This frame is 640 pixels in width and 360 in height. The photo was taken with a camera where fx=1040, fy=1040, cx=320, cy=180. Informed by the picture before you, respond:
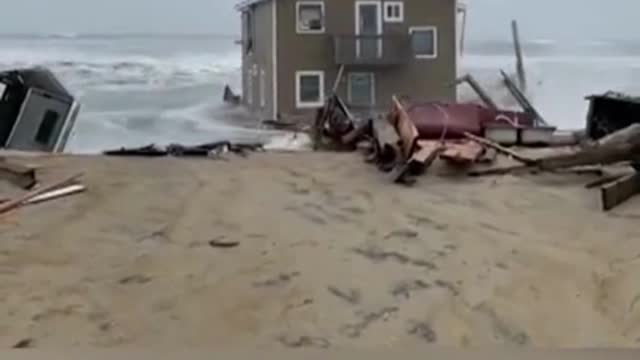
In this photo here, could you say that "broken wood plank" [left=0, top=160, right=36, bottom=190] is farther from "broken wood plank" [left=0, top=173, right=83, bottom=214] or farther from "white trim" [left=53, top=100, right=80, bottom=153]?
"white trim" [left=53, top=100, right=80, bottom=153]

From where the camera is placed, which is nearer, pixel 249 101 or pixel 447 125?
pixel 447 125

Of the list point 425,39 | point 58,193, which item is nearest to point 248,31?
point 425,39

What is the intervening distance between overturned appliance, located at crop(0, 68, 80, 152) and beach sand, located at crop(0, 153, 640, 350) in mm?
3615

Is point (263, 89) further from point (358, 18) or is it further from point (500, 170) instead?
point (500, 170)

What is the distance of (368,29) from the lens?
65.2 ft

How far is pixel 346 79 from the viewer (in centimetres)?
1984

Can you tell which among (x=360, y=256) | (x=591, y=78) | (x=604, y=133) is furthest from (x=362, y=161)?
(x=591, y=78)

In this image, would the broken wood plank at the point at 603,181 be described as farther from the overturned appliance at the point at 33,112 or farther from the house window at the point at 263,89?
the house window at the point at 263,89

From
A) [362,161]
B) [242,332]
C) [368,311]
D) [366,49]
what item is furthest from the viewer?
[366,49]

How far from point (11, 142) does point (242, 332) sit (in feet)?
22.5

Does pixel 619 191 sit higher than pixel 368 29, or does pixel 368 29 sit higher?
pixel 368 29

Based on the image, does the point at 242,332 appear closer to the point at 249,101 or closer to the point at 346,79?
the point at 346,79

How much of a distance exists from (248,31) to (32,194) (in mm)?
17931

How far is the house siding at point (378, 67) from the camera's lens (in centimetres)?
1950
